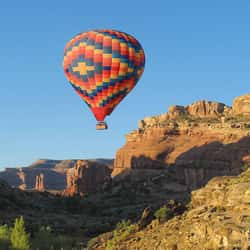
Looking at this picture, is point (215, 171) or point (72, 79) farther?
point (215, 171)

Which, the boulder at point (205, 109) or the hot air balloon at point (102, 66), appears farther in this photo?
the boulder at point (205, 109)

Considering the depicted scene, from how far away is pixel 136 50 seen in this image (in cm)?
8369

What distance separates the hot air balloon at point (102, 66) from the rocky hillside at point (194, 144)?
63.4 metres

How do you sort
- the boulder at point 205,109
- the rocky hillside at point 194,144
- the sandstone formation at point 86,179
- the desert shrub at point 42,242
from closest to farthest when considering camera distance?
the desert shrub at point 42,242
the rocky hillside at point 194,144
the sandstone formation at point 86,179
the boulder at point 205,109

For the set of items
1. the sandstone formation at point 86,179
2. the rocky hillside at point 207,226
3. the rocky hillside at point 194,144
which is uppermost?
the rocky hillside at point 194,144

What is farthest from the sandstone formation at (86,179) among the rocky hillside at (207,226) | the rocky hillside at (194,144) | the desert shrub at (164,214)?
the rocky hillside at (207,226)

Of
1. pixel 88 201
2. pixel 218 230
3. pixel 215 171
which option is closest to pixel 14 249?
pixel 218 230

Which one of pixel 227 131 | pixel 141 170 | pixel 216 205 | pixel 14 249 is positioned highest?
pixel 227 131

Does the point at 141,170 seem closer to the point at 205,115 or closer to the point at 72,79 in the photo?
the point at 205,115

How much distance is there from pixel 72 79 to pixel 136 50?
9.45 meters

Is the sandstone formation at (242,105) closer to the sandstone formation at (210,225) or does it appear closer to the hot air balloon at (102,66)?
the hot air balloon at (102,66)

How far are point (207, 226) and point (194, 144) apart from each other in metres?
126

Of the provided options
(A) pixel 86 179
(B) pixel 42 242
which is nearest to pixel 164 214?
(B) pixel 42 242

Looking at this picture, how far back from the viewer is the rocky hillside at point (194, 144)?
150 meters
